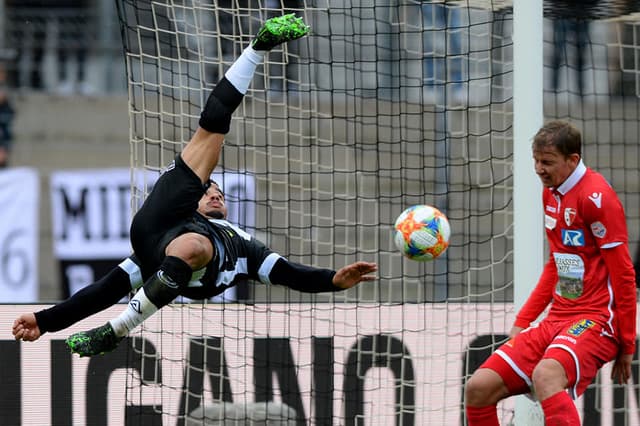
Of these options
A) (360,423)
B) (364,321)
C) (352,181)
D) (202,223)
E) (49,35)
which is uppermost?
(49,35)

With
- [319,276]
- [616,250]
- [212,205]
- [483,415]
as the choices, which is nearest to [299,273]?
[319,276]

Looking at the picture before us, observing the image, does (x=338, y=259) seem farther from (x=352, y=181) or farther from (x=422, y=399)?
(x=422, y=399)

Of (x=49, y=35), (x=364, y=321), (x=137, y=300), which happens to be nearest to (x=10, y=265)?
(x=49, y=35)

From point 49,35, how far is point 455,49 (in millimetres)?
5442

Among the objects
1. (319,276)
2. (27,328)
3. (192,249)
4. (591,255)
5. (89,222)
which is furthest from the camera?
(89,222)

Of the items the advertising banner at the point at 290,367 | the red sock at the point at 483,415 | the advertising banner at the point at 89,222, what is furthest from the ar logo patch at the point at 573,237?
the advertising banner at the point at 89,222

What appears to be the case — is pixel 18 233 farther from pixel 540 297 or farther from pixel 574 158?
pixel 574 158

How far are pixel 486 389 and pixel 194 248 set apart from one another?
1.67 m

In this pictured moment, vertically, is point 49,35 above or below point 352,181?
above

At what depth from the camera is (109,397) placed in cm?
758

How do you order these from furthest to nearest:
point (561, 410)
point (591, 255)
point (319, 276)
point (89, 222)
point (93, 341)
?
point (89, 222) < point (319, 276) < point (93, 341) < point (591, 255) < point (561, 410)

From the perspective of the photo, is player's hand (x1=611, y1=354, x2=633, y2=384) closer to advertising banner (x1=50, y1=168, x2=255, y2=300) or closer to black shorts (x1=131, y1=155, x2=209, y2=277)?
black shorts (x1=131, y1=155, x2=209, y2=277)

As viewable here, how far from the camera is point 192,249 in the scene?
5977 millimetres

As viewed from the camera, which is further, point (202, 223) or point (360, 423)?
point (360, 423)
